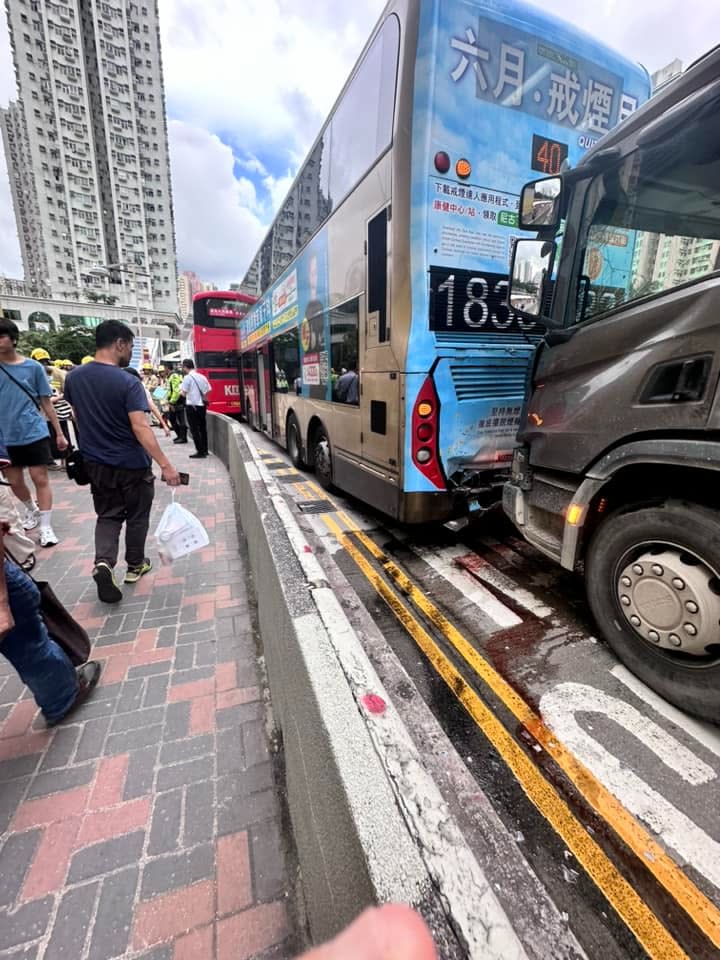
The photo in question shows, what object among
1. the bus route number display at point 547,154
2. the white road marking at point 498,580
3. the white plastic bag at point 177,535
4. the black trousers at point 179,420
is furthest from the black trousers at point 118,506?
the black trousers at point 179,420

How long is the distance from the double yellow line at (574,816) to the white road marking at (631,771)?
0.05 m

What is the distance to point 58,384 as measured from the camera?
797 cm

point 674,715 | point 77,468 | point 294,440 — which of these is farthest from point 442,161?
point 294,440

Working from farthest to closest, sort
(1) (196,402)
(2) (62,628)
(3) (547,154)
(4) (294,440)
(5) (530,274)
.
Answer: (1) (196,402)
(4) (294,440)
(3) (547,154)
(5) (530,274)
(2) (62,628)

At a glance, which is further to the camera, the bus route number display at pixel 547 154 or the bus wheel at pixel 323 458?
the bus wheel at pixel 323 458

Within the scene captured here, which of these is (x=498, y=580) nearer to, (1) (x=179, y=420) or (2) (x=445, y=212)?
(2) (x=445, y=212)

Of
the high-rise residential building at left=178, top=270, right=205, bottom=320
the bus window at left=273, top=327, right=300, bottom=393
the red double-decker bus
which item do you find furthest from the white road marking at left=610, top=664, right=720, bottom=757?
the high-rise residential building at left=178, top=270, right=205, bottom=320

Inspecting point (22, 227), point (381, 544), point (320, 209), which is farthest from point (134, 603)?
point (22, 227)

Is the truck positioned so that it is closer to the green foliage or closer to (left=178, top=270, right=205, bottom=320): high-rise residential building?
the green foliage

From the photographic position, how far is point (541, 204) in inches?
103

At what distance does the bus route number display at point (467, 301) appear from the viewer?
11.1 ft

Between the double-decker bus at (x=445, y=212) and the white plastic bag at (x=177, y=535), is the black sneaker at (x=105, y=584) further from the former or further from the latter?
the double-decker bus at (x=445, y=212)

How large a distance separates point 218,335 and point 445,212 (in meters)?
12.0

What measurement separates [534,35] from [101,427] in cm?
449
